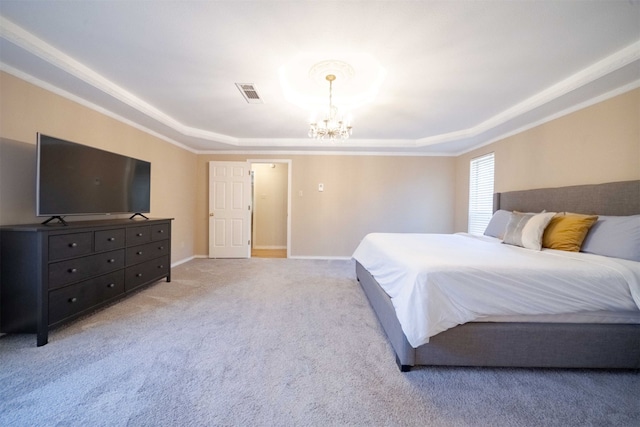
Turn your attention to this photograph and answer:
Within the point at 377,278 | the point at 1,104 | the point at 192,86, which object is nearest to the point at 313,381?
the point at 377,278

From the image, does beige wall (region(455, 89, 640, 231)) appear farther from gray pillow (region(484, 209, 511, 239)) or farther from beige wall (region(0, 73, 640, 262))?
gray pillow (region(484, 209, 511, 239))

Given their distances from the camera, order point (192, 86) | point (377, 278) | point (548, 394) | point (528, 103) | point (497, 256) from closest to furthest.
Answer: point (548, 394) → point (497, 256) → point (377, 278) → point (192, 86) → point (528, 103)

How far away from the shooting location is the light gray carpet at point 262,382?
4.19 feet

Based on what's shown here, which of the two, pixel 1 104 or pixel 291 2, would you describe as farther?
pixel 1 104

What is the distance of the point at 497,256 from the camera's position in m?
1.94

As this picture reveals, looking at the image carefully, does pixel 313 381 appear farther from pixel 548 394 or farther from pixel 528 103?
pixel 528 103

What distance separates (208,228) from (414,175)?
15.0 feet

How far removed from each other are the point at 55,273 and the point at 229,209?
10.3 ft

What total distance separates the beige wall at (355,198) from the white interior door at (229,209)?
8.3 inches

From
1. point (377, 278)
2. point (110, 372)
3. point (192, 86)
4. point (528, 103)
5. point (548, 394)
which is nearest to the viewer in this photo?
point (548, 394)

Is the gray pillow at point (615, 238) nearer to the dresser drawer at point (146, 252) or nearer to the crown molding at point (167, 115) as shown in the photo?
the crown molding at point (167, 115)

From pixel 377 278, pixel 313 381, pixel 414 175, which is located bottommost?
pixel 313 381

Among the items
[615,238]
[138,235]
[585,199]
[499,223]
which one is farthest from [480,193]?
[138,235]

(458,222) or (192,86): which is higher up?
(192,86)
